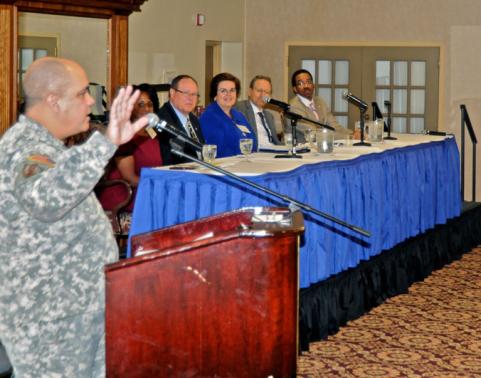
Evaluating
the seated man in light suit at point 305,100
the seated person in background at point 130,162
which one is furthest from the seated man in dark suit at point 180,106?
the seated man in light suit at point 305,100

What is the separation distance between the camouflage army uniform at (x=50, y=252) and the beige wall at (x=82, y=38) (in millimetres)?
4257

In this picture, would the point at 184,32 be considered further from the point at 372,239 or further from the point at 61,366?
the point at 61,366

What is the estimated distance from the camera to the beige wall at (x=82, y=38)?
6.49 meters

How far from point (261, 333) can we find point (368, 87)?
9.13 meters

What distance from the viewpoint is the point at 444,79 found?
35.7ft

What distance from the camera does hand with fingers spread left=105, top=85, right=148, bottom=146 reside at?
85.0 inches

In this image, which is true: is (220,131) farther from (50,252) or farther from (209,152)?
(50,252)

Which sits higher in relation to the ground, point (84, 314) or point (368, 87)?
point (368, 87)

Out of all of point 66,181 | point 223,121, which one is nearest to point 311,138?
point 223,121

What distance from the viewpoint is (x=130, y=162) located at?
5.91 meters

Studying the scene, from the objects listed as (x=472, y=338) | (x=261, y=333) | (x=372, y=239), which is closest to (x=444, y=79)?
(x=372, y=239)

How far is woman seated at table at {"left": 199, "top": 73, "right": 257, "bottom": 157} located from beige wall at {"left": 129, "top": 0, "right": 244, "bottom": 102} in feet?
7.43

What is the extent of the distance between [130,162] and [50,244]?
3624 millimetres

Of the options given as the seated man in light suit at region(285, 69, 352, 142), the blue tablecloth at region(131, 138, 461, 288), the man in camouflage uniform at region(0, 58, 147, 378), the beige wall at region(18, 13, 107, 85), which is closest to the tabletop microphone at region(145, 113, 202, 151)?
the man in camouflage uniform at region(0, 58, 147, 378)
